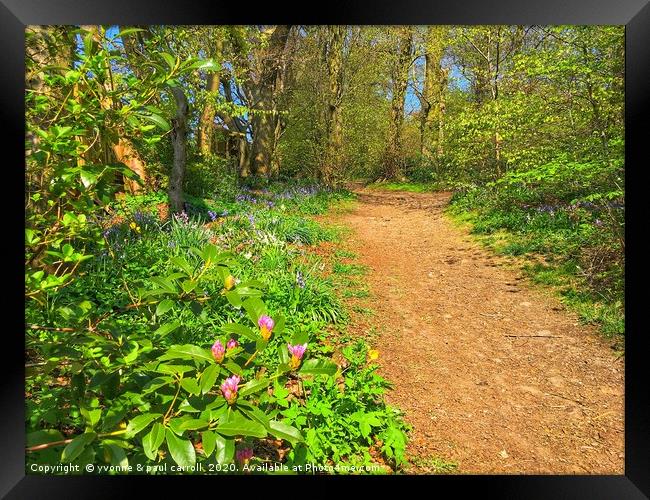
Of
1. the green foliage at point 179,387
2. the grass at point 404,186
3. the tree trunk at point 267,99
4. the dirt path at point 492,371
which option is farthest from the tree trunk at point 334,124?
the green foliage at point 179,387

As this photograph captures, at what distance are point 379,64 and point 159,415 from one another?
491 inches

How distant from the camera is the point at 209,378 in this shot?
110cm

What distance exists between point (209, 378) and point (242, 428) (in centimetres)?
17

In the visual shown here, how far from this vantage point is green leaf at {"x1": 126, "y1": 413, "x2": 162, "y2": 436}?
106cm

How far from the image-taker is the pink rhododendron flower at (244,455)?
1312 millimetres

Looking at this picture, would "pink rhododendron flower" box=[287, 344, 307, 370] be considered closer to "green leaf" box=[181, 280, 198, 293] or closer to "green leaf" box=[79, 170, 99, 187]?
"green leaf" box=[181, 280, 198, 293]

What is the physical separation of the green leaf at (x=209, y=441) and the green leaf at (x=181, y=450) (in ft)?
0.24

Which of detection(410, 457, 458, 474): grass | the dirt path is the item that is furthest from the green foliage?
the dirt path

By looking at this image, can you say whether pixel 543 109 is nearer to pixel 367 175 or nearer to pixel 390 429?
pixel 390 429

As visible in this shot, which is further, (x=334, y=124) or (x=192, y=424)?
(x=334, y=124)

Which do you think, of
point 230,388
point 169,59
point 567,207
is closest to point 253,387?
point 230,388

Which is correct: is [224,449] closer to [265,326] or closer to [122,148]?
[265,326]
